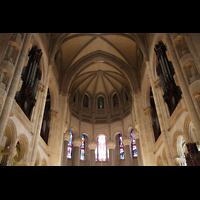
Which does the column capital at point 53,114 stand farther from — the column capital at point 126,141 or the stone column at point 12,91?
the column capital at point 126,141

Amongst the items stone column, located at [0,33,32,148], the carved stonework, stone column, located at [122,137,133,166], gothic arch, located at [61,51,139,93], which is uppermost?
gothic arch, located at [61,51,139,93]

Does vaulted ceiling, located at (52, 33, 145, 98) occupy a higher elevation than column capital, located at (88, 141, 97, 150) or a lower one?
higher

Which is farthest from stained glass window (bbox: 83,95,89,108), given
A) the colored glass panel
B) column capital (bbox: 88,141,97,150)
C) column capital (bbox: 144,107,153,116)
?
column capital (bbox: 144,107,153,116)

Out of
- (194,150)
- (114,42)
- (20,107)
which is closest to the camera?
(194,150)

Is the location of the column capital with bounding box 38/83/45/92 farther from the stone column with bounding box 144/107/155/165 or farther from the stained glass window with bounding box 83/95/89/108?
the stained glass window with bounding box 83/95/89/108

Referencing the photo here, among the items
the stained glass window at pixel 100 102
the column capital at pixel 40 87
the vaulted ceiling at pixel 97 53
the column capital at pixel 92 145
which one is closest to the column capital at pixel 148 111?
the vaulted ceiling at pixel 97 53

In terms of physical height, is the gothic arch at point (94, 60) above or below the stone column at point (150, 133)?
above

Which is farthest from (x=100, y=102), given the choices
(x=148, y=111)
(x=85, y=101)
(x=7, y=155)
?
(x=7, y=155)

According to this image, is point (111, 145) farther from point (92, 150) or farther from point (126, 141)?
point (92, 150)

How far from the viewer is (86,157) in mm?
21797

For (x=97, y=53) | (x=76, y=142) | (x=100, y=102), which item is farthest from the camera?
(x=100, y=102)
